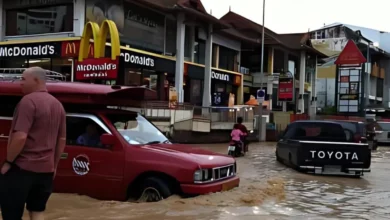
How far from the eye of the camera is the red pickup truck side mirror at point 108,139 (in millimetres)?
7523

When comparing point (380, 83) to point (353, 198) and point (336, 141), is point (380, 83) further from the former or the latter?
point (353, 198)

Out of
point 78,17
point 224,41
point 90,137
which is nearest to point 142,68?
point 78,17

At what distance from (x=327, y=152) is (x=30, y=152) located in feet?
33.8

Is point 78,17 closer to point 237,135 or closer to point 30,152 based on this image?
point 237,135

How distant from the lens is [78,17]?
25.6 meters

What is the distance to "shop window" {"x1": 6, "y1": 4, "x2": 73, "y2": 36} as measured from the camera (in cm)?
2641

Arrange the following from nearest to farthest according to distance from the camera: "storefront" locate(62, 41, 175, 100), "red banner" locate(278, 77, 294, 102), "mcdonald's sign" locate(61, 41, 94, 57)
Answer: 1. "mcdonald's sign" locate(61, 41, 94, 57)
2. "storefront" locate(62, 41, 175, 100)
3. "red banner" locate(278, 77, 294, 102)

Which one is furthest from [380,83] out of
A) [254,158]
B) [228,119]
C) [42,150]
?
[42,150]

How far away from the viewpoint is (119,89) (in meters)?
7.87

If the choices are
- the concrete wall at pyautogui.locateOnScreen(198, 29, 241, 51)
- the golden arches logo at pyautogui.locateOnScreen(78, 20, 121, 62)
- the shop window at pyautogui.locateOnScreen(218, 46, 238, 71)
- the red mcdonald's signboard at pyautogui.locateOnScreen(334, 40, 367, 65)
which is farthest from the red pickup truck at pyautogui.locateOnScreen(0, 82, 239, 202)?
the red mcdonald's signboard at pyautogui.locateOnScreen(334, 40, 367, 65)

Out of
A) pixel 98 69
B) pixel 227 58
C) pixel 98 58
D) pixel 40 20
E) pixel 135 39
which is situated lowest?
pixel 98 69

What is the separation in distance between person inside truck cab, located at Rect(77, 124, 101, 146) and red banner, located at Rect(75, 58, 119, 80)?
364 inches

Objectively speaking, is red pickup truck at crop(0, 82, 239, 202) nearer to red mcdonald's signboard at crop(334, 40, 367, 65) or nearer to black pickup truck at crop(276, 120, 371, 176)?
black pickup truck at crop(276, 120, 371, 176)

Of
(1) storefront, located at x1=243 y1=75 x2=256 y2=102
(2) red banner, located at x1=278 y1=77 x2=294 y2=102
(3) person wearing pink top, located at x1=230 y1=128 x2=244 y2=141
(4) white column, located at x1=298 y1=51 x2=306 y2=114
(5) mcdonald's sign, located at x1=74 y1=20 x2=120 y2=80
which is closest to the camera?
(5) mcdonald's sign, located at x1=74 y1=20 x2=120 y2=80
